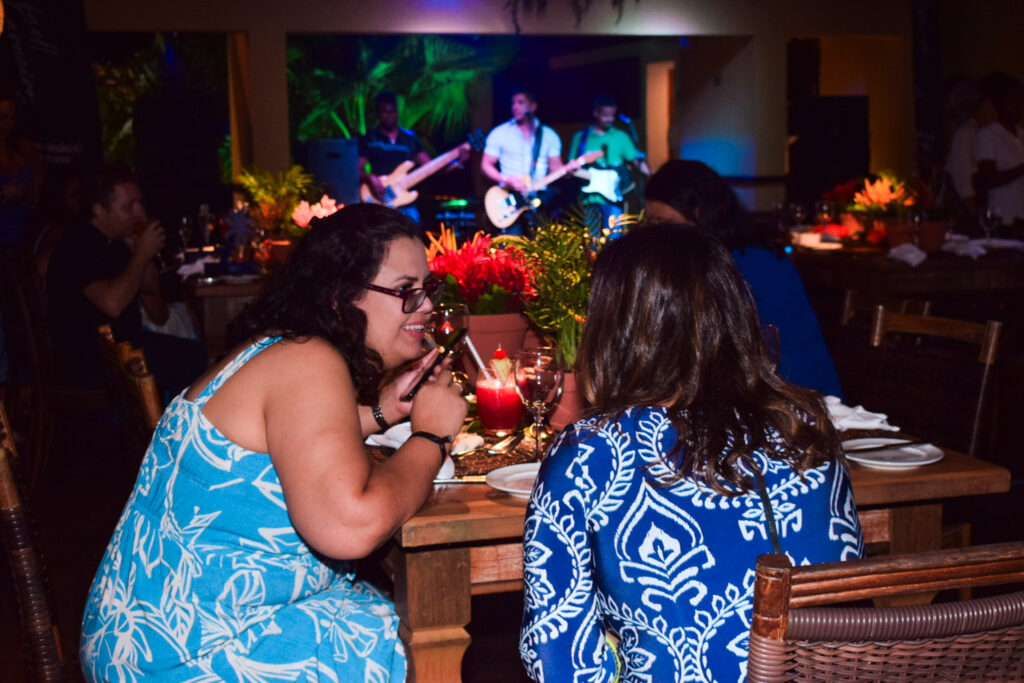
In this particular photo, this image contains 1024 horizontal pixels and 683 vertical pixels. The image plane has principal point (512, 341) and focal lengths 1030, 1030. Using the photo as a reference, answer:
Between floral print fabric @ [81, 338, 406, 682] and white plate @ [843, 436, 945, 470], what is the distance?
1012mm

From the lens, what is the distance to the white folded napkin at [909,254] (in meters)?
5.06

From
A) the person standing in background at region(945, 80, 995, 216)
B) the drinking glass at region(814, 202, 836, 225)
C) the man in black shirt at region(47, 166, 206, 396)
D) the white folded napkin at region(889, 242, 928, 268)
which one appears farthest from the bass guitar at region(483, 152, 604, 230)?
the person standing in background at region(945, 80, 995, 216)

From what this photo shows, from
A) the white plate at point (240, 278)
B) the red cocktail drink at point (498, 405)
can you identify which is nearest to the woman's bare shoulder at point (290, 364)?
the red cocktail drink at point (498, 405)

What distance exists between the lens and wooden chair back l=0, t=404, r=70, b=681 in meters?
1.60

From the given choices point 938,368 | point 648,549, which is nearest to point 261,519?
point 648,549

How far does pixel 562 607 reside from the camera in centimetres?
127

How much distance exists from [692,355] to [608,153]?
30.6 feet

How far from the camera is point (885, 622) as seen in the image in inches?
39.0

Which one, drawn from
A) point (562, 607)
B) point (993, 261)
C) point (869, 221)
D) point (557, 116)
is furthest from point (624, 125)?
point (562, 607)

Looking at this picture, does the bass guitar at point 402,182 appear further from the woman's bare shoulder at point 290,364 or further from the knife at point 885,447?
the woman's bare shoulder at point 290,364

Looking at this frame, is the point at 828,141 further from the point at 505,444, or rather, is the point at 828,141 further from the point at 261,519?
the point at 261,519

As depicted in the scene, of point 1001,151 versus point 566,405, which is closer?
point 566,405

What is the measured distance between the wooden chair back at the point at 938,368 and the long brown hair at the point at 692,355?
134 cm

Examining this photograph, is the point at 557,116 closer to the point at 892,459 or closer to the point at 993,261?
the point at 993,261
